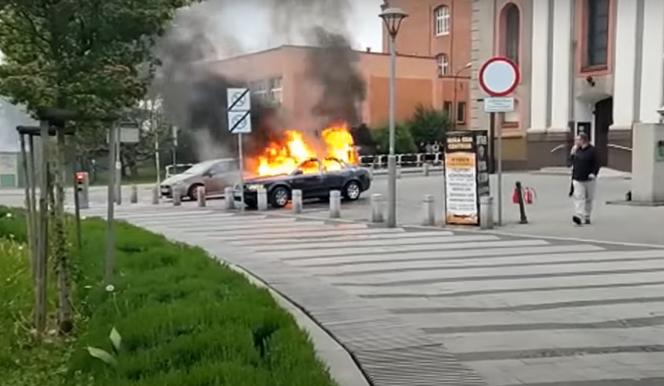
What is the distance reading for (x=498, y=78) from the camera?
12.5 m

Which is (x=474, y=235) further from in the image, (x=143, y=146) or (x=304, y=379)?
(x=143, y=146)

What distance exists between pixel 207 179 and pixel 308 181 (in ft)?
15.9

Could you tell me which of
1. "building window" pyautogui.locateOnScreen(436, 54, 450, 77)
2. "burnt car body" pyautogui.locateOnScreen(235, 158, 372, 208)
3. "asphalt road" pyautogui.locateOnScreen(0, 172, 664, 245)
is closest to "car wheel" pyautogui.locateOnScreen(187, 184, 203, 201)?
"asphalt road" pyautogui.locateOnScreen(0, 172, 664, 245)

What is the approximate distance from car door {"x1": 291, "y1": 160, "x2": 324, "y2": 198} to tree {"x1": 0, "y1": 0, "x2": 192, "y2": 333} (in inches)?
514

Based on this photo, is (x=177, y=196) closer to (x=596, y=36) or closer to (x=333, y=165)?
(x=333, y=165)

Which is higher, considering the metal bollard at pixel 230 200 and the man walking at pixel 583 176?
the man walking at pixel 583 176

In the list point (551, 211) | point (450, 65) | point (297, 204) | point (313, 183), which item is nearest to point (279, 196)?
point (313, 183)

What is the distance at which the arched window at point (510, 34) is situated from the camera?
90.0ft

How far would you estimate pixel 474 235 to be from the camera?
1184cm

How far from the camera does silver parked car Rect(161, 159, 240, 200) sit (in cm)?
2366

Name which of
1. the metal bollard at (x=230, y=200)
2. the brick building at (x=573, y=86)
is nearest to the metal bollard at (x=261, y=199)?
the metal bollard at (x=230, y=200)

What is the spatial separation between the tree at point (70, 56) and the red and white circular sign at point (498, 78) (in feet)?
22.3

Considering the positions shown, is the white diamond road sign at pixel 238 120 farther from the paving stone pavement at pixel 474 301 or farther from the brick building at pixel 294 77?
the paving stone pavement at pixel 474 301

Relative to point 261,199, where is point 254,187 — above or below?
above
